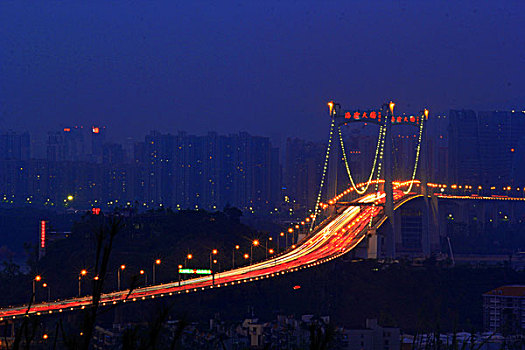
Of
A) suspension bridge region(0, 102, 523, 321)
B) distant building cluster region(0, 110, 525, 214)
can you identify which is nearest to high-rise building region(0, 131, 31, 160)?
distant building cluster region(0, 110, 525, 214)

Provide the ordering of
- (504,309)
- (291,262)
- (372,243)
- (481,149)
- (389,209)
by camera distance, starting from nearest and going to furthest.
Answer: (291,262) < (504,309) < (372,243) < (389,209) < (481,149)

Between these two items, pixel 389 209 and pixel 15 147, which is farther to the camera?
pixel 15 147

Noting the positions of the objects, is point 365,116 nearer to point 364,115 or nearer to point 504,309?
point 364,115

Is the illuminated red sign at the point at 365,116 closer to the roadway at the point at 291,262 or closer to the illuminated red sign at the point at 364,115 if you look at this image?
the illuminated red sign at the point at 364,115

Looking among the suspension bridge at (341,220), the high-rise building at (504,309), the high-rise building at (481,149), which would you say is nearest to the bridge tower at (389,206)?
the suspension bridge at (341,220)

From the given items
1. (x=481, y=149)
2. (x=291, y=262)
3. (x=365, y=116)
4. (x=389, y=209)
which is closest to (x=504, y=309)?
(x=291, y=262)

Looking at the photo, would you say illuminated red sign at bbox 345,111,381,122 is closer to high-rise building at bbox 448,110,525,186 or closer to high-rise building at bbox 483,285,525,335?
high-rise building at bbox 483,285,525,335

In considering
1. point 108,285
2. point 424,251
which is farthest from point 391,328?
point 424,251

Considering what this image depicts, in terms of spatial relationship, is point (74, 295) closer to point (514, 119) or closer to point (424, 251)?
point (424, 251)
